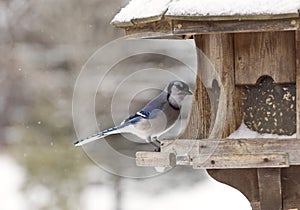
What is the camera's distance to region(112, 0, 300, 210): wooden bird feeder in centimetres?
236

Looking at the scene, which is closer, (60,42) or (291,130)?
(291,130)

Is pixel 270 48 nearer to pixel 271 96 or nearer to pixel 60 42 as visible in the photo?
pixel 271 96

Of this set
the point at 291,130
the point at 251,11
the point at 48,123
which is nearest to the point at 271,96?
the point at 291,130

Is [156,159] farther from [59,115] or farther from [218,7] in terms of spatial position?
[59,115]

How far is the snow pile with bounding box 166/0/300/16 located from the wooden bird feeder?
4 cm

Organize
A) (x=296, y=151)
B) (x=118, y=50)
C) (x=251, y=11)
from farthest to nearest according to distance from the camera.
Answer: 1. (x=118, y=50)
2. (x=296, y=151)
3. (x=251, y=11)

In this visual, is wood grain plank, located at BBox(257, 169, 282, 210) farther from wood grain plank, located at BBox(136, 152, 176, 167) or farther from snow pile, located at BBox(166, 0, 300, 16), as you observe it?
snow pile, located at BBox(166, 0, 300, 16)

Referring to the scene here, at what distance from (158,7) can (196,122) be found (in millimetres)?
490

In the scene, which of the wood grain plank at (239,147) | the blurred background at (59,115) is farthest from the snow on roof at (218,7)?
the blurred background at (59,115)

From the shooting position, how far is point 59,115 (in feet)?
22.7

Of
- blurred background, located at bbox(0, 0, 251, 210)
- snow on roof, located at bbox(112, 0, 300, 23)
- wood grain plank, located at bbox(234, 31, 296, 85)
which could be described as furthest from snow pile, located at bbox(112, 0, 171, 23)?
Result: blurred background, located at bbox(0, 0, 251, 210)

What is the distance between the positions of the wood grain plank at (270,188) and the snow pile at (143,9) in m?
0.66

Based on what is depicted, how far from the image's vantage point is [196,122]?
2619 mm

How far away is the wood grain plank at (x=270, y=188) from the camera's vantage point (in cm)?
249
